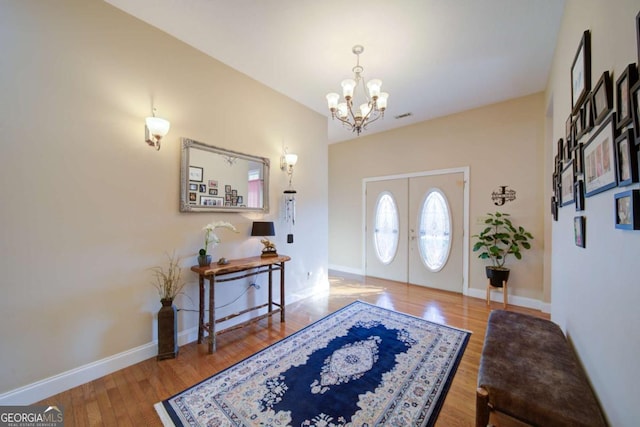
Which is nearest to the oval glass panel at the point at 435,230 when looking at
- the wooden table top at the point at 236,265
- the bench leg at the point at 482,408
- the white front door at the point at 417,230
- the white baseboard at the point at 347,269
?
the white front door at the point at 417,230

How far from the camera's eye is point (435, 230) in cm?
450

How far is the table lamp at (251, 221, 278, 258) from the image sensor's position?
10.1ft

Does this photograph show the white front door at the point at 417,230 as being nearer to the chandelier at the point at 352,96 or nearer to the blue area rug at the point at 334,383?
the blue area rug at the point at 334,383

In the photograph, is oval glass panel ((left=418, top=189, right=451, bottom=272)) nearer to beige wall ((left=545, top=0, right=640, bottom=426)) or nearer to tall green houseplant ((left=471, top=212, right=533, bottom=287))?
tall green houseplant ((left=471, top=212, right=533, bottom=287))

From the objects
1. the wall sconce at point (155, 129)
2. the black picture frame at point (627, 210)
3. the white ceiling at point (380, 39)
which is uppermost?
the white ceiling at point (380, 39)

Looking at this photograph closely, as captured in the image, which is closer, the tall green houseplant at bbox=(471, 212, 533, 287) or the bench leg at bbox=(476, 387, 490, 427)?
the bench leg at bbox=(476, 387, 490, 427)

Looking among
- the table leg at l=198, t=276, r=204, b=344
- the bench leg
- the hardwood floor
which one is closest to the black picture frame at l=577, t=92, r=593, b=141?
the bench leg

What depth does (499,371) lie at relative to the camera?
4.51ft

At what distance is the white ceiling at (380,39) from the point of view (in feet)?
6.97

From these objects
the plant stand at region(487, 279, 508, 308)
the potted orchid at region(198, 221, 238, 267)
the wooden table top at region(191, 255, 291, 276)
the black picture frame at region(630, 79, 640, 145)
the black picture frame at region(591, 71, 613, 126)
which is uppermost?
the black picture frame at region(591, 71, 613, 126)

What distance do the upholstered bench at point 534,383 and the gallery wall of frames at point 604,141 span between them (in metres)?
0.75

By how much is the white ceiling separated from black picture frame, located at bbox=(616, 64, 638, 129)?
1727 millimetres

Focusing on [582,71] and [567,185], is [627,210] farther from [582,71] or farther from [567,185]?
[567,185]

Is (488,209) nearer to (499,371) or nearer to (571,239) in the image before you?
(571,239)
